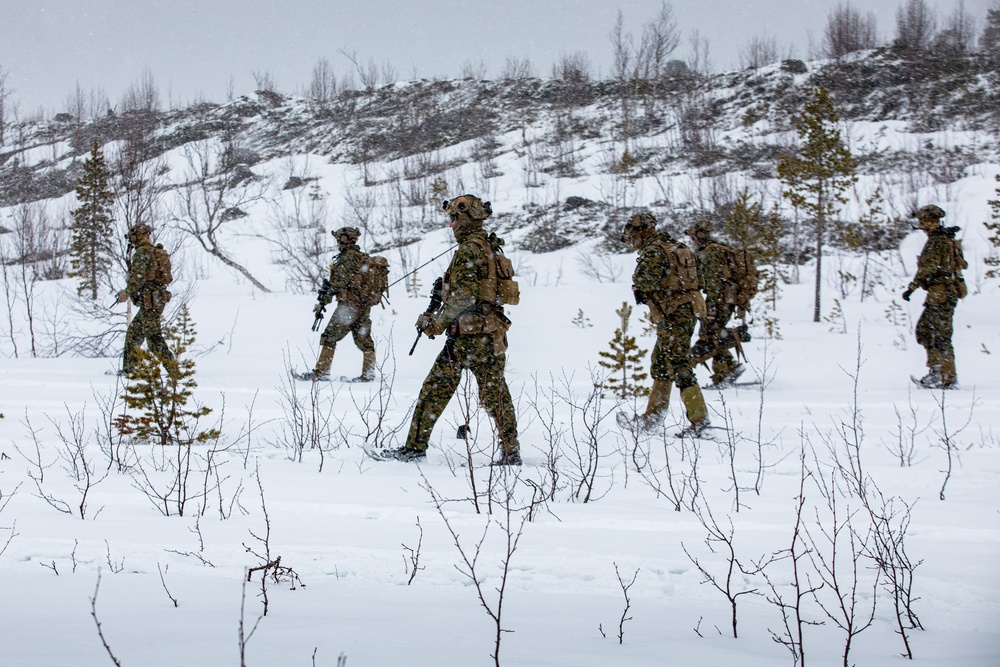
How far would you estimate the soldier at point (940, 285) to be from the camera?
23.5 ft

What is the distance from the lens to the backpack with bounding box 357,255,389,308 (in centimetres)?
878

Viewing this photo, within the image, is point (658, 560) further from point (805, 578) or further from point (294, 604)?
point (294, 604)

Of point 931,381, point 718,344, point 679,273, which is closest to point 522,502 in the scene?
point 679,273

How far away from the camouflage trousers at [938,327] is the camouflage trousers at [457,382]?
569 cm

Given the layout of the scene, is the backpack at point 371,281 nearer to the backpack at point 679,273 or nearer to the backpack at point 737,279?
the backpack at point 679,273

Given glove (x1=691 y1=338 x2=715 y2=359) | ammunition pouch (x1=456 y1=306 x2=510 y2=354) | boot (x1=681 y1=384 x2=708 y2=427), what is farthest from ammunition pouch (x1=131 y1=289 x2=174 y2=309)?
glove (x1=691 y1=338 x2=715 y2=359)

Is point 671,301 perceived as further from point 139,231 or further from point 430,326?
point 139,231

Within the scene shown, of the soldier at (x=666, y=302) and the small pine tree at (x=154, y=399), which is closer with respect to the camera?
the small pine tree at (x=154, y=399)

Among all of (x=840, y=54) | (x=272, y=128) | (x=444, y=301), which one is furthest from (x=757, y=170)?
(x=272, y=128)

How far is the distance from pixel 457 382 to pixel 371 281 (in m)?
4.78

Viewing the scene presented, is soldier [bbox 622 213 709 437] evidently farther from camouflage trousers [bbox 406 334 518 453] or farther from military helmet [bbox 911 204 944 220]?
military helmet [bbox 911 204 944 220]

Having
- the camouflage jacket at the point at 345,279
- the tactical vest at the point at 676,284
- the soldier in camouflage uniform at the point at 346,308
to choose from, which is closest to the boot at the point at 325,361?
the soldier in camouflage uniform at the point at 346,308

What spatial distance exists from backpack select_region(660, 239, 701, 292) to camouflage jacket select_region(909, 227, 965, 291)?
340 centimetres

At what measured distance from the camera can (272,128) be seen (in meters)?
42.1
